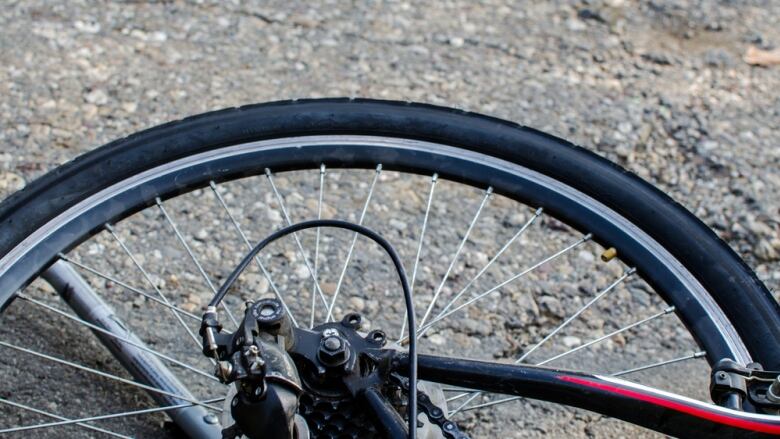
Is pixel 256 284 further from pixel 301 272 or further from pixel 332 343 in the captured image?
pixel 332 343

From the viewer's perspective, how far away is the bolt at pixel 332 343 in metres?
1.58

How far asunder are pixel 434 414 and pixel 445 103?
6.03 feet

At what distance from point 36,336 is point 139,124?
0.91m

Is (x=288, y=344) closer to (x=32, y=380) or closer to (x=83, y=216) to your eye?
(x=83, y=216)

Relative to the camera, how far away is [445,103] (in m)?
3.32

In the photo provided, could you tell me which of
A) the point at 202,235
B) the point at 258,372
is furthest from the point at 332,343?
the point at 202,235

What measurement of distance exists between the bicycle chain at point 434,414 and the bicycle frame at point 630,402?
0.12m

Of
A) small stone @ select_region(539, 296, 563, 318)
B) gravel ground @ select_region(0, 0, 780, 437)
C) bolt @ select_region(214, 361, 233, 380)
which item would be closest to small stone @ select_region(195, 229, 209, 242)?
gravel ground @ select_region(0, 0, 780, 437)

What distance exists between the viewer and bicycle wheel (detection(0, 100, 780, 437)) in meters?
1.82

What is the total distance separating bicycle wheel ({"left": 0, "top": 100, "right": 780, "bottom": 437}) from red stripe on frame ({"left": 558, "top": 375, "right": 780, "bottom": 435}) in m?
0.27

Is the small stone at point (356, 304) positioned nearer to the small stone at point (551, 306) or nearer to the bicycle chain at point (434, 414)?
the small stone at point (551, 306)

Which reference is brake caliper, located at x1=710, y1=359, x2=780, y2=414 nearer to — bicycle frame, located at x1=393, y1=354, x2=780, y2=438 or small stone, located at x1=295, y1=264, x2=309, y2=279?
bicycle frame, located at x1=393, y1=354, x2=780, y2=438

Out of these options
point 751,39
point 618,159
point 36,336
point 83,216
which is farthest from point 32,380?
point 751,39

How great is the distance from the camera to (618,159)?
311cm
